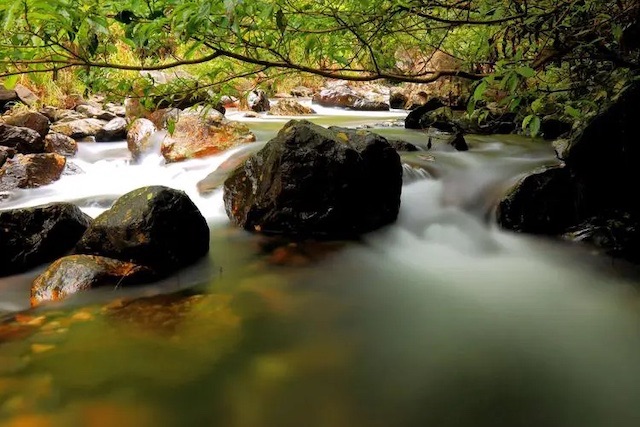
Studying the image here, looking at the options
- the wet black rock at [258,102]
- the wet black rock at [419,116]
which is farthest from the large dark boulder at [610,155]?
the wet black rock at [258,102]

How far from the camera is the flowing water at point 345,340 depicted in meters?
2.55

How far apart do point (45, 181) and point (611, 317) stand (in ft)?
26.1

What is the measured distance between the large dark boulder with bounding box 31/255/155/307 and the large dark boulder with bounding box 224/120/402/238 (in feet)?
5.38

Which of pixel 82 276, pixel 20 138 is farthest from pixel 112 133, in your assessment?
pixel 82 276

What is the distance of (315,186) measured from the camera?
201 inches

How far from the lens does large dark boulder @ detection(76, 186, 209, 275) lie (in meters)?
4.05

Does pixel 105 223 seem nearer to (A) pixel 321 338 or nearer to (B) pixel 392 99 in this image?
(A) pixel 321 338

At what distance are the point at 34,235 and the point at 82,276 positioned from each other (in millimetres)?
989

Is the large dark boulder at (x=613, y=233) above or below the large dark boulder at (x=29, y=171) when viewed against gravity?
above

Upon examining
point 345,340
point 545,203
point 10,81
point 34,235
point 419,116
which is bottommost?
point 345,340

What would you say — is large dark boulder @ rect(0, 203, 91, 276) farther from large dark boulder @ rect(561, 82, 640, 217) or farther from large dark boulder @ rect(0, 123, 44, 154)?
large dark boulder @ rect(561, 82, 640, 217)

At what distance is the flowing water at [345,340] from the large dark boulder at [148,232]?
0.97 feet

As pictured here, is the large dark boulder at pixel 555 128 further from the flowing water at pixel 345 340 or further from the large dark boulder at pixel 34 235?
the large dark boulder at pixel 34 235

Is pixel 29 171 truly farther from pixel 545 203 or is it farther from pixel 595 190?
pixel 595 190
